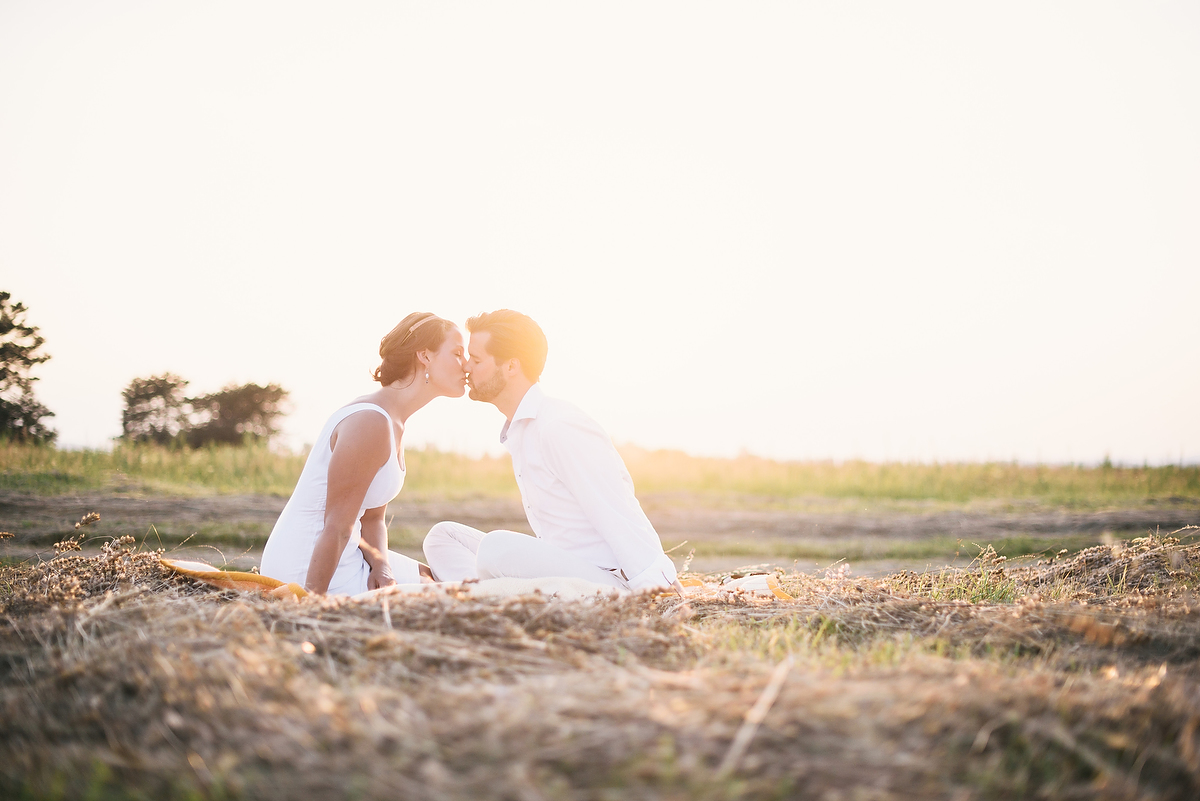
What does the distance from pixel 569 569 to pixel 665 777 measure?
8.62 feet

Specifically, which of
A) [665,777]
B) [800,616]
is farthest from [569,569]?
[665,777]

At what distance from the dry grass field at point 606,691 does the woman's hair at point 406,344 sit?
5.11 ft

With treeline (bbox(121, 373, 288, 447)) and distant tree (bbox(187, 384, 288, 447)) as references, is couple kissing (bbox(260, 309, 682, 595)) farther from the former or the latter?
distant tree (bbox(187, 384, 288, 447))

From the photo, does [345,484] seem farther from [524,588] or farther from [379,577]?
[524,588]

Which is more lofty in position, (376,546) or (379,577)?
(376,546)

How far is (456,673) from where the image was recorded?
2.40 meters

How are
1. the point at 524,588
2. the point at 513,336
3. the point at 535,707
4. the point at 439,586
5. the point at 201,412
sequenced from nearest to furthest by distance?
the point at 535,707, the point at 439,586, the point at 524,588, the point at 513,336, the point at 201,412

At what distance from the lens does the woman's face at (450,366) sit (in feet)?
14.5

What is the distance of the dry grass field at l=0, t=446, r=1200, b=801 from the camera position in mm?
1616

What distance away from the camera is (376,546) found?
15.1 feet

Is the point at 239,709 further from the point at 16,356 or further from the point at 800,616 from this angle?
the point at 16,356

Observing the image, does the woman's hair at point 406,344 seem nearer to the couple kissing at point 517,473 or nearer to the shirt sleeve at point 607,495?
the couple kissing at point 517,473

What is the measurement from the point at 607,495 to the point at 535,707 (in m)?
2.25

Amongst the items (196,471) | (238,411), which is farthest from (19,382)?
(238,411)
